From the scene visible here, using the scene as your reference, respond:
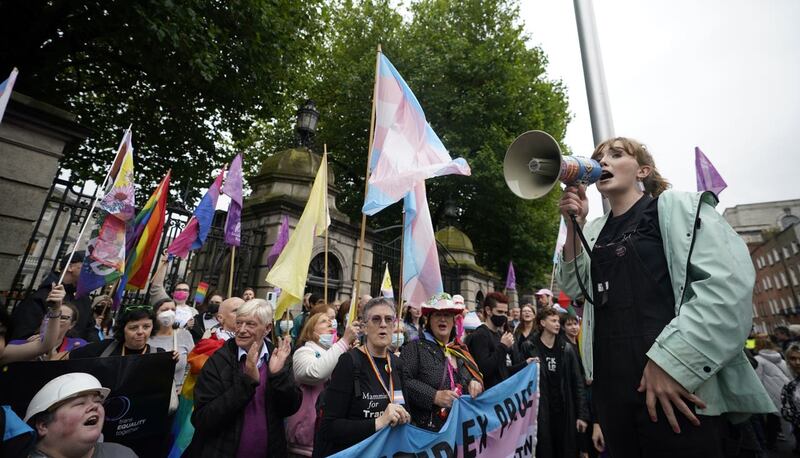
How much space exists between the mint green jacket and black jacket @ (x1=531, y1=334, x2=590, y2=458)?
3.72m

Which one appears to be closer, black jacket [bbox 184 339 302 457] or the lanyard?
black jacket [bbox 184 339 302 457]

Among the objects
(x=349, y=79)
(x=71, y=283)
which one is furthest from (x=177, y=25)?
(x=349, y=79)

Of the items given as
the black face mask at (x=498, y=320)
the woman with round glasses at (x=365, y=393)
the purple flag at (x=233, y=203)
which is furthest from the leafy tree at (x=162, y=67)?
the black face mask at (x=498, y=320)

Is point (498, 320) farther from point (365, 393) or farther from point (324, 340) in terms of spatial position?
point (365, 393)

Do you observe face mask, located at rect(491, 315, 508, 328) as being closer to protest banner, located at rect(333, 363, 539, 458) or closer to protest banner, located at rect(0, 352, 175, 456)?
protest banner, located at rect(333, 363, 539, 458)

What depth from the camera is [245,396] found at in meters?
2.74

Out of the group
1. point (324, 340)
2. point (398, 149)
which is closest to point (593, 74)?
point (398, 149)

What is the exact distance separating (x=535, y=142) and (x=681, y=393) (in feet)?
4.37

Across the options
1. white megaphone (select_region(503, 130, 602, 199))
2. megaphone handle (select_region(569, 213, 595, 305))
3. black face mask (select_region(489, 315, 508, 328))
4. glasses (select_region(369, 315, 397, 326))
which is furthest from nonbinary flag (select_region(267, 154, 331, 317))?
megaphone handle (select_region(569, 213, 595, 305))

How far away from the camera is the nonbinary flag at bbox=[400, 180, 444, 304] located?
4496 millimetres

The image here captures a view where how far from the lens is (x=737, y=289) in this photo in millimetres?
1383

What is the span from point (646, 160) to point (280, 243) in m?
6.99

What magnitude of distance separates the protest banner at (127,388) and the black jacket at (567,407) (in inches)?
158

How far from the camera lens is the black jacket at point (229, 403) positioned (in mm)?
2717
